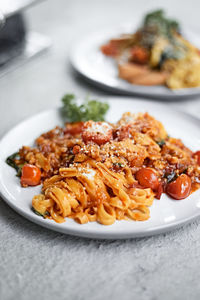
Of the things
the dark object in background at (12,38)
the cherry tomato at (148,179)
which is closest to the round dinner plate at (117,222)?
the cherry tomato at (148,179)

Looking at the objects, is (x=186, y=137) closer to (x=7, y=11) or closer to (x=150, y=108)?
(x=150, y=108)

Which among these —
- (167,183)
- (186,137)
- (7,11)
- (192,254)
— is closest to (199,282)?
(192,254)

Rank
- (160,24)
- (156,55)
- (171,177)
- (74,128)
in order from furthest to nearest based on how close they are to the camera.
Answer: (160,24) < (156,55) < (74,128) < (171,177)

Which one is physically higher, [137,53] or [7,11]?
[7,11]

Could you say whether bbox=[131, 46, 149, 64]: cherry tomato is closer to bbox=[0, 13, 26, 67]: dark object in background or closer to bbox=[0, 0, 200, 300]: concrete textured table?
bbox=[0, 13, 26, 67]: dark object in background

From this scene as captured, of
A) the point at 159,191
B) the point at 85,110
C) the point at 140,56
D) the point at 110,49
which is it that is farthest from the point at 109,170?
the point at 110,49

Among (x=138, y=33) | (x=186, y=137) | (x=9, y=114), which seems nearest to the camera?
(x=186, y=137)

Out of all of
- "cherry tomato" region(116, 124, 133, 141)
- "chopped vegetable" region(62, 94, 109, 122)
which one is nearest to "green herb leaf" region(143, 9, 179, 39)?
"chopped vegetable" region(62, 94, 109, 122)

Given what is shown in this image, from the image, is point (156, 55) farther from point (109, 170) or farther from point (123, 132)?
point (109, 170)
